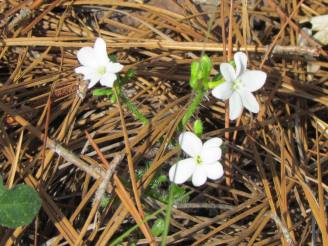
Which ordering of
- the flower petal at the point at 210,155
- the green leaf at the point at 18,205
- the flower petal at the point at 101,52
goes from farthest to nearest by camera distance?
the flower petal at the point at 101,52 < the flower petal at the point at 210,155 < the green leaf at the point at 18,205

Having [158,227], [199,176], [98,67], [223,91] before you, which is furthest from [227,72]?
[158,227]

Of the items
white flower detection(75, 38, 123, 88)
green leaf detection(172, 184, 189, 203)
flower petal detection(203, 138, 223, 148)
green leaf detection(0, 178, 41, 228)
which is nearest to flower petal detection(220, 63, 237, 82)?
flower petal detection(203, 138, 223, 148)

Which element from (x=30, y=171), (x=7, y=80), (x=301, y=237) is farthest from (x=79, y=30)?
(x=301, y=237)

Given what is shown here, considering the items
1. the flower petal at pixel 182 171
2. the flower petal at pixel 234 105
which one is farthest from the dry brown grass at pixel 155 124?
the flower petal at pixel 234 105

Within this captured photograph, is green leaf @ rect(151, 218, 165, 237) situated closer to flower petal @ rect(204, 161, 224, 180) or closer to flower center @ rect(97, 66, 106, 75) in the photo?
flower petal @ rect(204, 161, 224, 180)

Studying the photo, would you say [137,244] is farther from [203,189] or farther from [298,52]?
[298,52]

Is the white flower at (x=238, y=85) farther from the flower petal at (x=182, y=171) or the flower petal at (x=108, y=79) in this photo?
the flower petal at (x=108, y=79)
